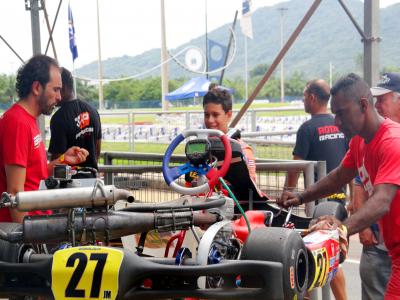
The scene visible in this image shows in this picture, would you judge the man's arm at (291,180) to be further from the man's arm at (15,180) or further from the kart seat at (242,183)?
the man's arm at (15,180)

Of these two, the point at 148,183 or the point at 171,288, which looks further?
the point at 148,183

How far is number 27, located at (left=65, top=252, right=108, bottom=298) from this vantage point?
2863mm

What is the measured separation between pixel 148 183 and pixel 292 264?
3.41 meters

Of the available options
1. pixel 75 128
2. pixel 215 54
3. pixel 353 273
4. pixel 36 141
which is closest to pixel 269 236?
pixel 36 141

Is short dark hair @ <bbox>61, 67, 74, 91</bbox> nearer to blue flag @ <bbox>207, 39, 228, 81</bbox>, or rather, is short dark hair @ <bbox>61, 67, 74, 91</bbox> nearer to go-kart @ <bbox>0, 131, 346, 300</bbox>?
go-kart @ <bbox>0, 131, 346, 300</bbox>

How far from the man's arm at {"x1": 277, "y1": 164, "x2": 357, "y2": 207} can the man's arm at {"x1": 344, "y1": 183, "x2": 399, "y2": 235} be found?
80cm

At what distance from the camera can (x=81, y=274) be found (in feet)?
9.42

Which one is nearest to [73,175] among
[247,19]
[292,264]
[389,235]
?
[292,264]

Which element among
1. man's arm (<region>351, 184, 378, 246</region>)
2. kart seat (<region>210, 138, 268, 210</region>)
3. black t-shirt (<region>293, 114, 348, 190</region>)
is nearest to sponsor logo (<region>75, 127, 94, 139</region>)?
black t-shirt (<region>293, 114, 348, 190</region>)

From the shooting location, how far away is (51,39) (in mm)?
9289

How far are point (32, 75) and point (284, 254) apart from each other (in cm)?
231

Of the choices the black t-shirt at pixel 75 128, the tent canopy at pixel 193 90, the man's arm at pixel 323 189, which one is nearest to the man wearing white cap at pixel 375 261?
the man's arm at pixel 323 189

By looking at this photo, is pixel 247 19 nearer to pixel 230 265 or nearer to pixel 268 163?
pixel 268 163

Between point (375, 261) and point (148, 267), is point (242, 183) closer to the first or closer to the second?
point (375, 261)
